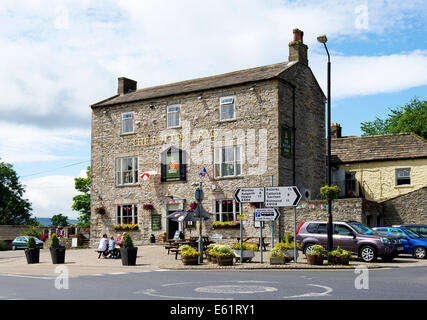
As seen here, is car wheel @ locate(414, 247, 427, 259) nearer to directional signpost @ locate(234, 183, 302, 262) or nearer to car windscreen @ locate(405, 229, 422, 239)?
car windscreen @ locate(405, 229, 422, 239)

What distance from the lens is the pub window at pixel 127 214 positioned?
35719 mm

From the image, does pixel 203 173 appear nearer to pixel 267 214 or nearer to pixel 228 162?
pixel 228 162

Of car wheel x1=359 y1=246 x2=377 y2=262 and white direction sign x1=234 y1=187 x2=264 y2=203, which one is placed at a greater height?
white direction sign x1=234 y1=187 x2=264 y2=203

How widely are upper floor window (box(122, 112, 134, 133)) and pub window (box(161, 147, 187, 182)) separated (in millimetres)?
3517

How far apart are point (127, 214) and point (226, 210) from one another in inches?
291

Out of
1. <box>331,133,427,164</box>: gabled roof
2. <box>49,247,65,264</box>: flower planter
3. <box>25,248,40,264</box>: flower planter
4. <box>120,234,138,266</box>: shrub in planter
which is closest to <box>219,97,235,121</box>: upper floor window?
<box>331,133,427,164</box>: gabled roof

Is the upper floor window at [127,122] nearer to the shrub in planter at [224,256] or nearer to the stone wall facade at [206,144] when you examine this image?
the stone wall facade at [206,144]

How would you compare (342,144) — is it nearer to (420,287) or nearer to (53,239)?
(53,239)

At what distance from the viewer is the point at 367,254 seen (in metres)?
22.4

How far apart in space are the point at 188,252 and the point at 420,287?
1019cm

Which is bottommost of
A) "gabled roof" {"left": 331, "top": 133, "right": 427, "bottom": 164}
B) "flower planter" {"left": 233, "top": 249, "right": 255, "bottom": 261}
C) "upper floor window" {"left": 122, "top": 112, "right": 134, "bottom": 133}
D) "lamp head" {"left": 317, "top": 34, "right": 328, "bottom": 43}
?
"flower planter" {"left": 233, "top": 249, "right": 255, "bottom": 261}

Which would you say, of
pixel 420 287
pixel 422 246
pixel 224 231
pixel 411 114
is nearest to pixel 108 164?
pixel 224 231

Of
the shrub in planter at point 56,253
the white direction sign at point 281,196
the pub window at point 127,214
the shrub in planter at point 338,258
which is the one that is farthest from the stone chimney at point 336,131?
the shrub in planter at point 56,253

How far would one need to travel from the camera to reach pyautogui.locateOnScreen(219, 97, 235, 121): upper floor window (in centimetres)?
3269
